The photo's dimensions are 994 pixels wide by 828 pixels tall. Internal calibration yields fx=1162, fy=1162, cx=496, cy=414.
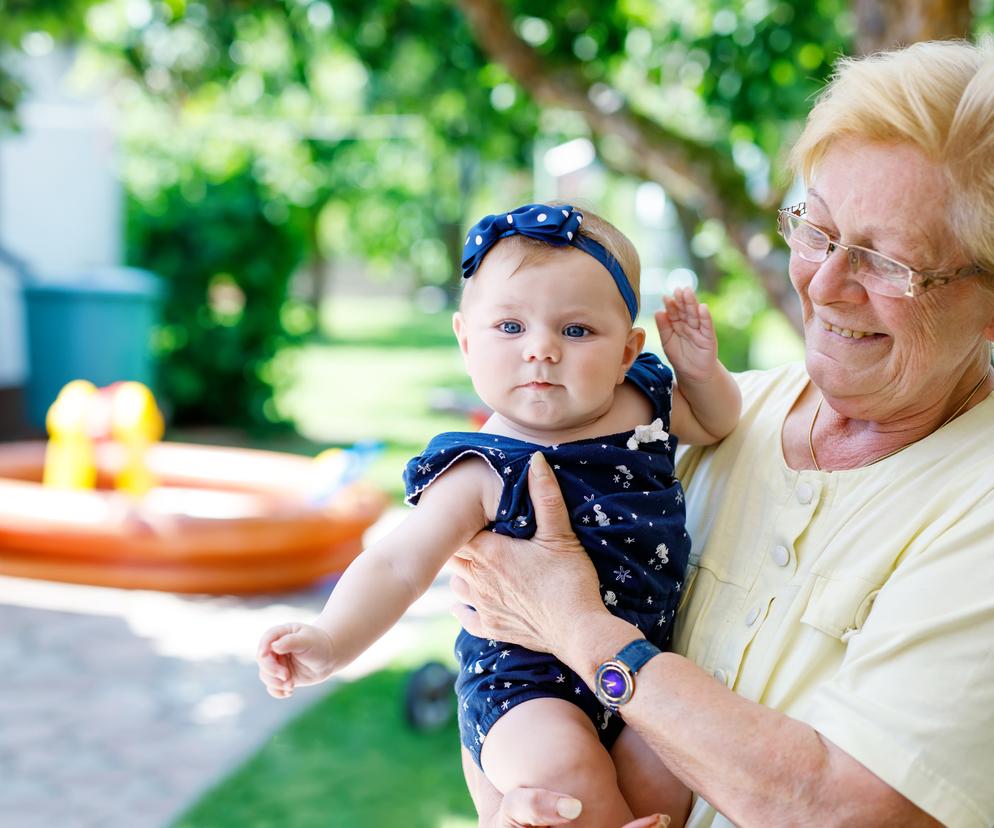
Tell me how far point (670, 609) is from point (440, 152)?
6.93m

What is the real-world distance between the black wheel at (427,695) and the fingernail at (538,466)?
3.60m

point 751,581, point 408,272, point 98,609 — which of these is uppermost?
point 751,581

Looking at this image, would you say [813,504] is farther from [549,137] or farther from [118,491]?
[118,491]

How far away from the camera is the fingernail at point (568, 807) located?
5.39 ft

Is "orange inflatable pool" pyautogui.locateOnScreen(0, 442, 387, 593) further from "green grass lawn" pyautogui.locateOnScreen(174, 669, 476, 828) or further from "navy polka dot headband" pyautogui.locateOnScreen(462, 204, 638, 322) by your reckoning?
"navy polka dot headband" pyautogui.locateOnScreen(462, 204, 638, 322)

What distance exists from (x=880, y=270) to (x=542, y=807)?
2.98 ft

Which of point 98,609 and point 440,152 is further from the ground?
point 440,152

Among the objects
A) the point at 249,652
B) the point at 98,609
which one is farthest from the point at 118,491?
the point at 249,652

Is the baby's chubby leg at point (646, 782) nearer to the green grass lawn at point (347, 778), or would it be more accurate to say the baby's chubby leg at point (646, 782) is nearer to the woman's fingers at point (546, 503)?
the woman's fingers at point (546, 503)

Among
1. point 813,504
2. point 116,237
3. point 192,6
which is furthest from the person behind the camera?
point 116,237

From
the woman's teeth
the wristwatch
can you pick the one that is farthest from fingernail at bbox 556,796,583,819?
the woman's teeth

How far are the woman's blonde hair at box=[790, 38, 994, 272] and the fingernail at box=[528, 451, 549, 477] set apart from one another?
2.18 feet

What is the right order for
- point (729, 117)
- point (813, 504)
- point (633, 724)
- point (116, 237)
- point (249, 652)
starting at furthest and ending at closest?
point (116, 237), point (249, 652), point (729, 117), point (813, 504), point (633, 724)

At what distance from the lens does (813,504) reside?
1.82m
